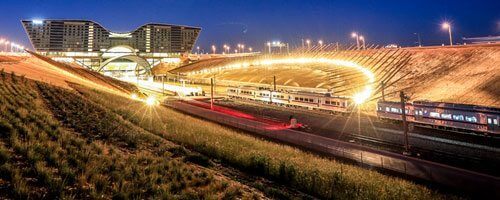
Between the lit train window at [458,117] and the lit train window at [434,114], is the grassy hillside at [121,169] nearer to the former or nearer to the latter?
the lit train window at [458,117]

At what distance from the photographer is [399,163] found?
20.8m

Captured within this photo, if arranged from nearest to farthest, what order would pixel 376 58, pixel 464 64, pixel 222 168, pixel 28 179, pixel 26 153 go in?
1. pixel 28 179
2. pixel 26 153
3. pixel 222 168
4. pixel 464 64
5. pixel 376 58

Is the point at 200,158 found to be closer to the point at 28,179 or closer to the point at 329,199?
the point at 329,199

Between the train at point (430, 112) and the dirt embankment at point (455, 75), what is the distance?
16844mm

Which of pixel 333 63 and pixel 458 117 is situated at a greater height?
Answer: pixel 333 63

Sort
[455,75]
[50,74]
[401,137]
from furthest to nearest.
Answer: [455,75]
[50,74]
[401,137]

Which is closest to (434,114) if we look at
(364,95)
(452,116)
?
(452,116)

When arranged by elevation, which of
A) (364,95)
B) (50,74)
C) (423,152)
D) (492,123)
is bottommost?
(423,152)

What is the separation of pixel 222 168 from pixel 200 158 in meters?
1.29

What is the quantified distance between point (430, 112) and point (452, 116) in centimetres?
245

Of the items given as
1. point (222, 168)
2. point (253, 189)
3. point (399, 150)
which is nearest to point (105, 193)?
point (253, 189)

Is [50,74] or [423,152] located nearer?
[423,152]

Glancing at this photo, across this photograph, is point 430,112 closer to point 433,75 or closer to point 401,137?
point 401,137

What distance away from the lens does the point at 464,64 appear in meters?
60.7
